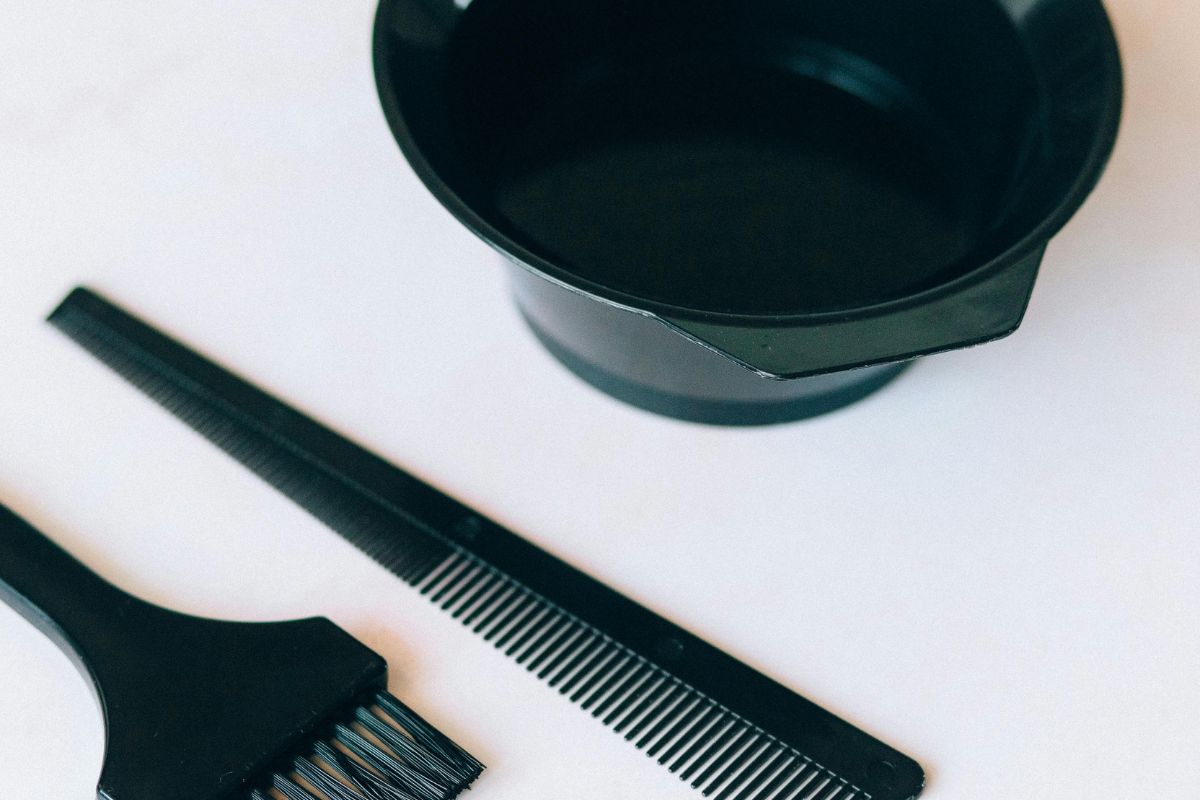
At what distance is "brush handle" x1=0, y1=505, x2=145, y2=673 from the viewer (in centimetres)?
66

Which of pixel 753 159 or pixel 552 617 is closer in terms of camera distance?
pixel 552 617

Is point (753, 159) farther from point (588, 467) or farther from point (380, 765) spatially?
point (380, 765)

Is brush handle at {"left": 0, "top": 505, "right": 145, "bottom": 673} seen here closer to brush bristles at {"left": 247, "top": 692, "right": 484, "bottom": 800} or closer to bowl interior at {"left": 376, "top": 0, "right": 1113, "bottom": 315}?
brush bristles at {"left": 247, "top": 692, "right": 484, "bottom": 800}

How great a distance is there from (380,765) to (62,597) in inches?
8.5

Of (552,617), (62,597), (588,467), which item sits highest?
(588,467)

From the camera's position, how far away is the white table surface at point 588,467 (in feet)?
2.15

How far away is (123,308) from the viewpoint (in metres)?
0.85

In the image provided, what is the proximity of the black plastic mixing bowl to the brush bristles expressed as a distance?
256 millimetres

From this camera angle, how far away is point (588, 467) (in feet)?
2.50

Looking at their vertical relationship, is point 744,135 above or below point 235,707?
above

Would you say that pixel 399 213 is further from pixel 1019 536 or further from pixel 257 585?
pixel 1019 536

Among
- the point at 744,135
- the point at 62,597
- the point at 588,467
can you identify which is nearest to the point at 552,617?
the point at 588,467

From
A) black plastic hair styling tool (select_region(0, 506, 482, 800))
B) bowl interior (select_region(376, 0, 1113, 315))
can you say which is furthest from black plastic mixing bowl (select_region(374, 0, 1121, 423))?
black plastic hair styling tool (select_region(0, 506, 482, 800))

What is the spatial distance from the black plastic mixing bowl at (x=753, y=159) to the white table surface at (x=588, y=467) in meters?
0.06
